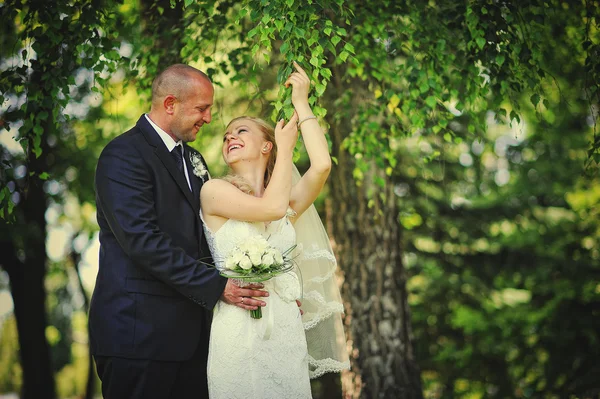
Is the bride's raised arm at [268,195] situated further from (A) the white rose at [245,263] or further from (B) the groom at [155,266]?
(A) the white rose at [245,263]

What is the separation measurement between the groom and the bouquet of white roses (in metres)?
0.15

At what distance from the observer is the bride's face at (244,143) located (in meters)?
3.39

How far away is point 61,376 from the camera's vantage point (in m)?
21.7

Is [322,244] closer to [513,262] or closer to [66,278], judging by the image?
[513,262]

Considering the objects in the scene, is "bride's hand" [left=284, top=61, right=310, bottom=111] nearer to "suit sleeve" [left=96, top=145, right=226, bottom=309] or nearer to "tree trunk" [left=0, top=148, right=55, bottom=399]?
"suit sleeve" [left=96, top=145, right=226, bottom=309]

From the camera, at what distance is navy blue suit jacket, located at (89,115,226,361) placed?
9.82 feet

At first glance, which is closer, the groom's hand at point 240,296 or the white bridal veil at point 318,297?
the groom's hand at point 240,296

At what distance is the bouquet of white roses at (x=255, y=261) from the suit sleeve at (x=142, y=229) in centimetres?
15

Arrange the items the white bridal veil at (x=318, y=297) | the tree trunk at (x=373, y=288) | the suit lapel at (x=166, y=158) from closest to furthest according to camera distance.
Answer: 1. the suit lapel at (x=166, y=158)
2. the white bridal veil at (x=318, y=297)
3. the tree trunk at (x=373, y=288)

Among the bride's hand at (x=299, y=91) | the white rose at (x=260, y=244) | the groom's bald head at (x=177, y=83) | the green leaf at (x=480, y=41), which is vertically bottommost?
the white rose at (x=260, y=244)

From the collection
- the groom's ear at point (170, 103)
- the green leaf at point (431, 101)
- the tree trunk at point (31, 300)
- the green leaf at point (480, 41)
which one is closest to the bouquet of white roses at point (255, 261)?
the groom's ear at point (170, 103)

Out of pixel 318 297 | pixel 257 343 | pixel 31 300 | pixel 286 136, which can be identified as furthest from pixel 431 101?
pixel 31 300

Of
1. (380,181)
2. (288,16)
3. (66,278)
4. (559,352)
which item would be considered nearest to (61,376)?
(66,278)

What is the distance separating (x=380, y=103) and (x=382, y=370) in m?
2.14
